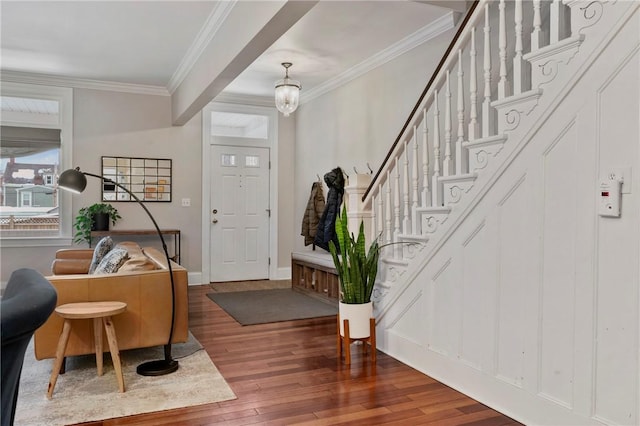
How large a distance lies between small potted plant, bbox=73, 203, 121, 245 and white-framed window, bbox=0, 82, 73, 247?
18 cm

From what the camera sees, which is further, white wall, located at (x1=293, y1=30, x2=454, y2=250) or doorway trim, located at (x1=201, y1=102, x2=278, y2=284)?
doorway trim, located at (x1=201, y1=102, x2=278, y2=284)

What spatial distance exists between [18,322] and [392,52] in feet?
14.8

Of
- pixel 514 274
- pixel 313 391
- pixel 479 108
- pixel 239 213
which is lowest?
pixel 313 391

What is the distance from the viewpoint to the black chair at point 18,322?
32.5 inches

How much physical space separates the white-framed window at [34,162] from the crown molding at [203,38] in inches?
61.3

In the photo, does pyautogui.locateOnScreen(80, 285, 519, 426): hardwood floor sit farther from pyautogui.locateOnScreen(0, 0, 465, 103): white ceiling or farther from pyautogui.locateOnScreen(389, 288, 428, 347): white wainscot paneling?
pyautogui.locateOnScreen(0, 0, 465, 103): white ceiling

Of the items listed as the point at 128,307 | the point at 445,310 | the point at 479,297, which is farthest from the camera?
the point at 128,307

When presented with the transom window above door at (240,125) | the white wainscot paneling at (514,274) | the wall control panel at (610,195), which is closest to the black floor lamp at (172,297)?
the white wainscot paneling at (514,274)

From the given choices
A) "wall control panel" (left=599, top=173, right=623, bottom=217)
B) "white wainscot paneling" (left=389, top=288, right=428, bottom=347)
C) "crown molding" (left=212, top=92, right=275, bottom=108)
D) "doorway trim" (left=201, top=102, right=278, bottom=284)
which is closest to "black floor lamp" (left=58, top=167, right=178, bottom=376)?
"white wainscot paneling" (left=389, top=288, right=428, bottom=347)

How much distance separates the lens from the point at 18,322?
0.83 m

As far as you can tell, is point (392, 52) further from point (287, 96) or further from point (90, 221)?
point (90, 221)

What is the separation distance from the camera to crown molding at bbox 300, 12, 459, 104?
4.06m

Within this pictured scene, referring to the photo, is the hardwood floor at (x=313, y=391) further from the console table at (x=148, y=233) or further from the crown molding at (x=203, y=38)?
the crown molding at (x=203, y=38)

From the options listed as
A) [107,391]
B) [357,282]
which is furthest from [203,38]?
[107,391]
